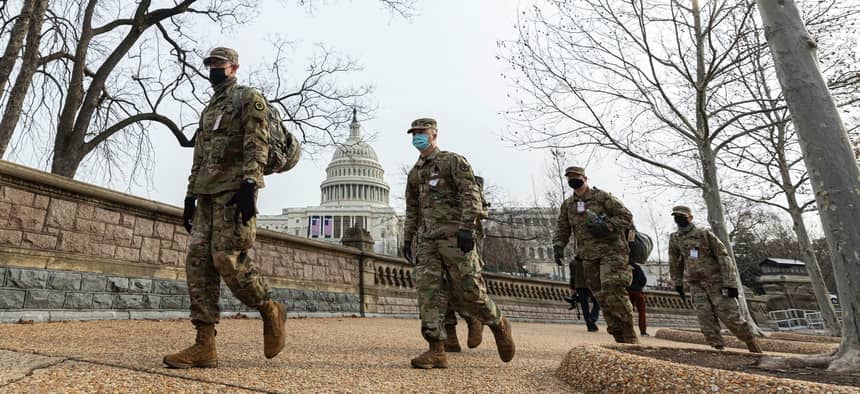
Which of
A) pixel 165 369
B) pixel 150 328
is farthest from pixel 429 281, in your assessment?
pixel 150 328

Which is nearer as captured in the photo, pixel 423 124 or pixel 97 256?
pixel 423 124

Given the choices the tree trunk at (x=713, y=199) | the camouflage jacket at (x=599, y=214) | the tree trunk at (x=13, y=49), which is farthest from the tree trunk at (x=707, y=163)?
the tree trunk at (x=13, y=49)

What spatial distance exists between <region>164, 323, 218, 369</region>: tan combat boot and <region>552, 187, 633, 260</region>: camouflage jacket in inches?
163

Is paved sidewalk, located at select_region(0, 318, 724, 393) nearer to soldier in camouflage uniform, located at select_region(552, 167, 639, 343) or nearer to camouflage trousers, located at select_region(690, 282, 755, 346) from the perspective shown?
soldier in camouflage uniform, located at select_region(552, 167, 639, 343)

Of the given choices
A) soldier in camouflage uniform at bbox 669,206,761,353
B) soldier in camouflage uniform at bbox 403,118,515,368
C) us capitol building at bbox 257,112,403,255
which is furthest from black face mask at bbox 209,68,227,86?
us capitol building at bbox 257,112,403,255

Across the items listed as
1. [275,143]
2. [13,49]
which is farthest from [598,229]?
[13,49]

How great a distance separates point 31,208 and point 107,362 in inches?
142

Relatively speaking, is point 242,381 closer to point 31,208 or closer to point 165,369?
point 165,369

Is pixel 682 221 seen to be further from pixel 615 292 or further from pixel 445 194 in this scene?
pixel 445 194

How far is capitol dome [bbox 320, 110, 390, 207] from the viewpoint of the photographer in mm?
83188

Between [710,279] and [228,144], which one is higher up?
[228,144]

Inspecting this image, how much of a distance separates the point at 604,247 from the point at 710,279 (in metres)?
1.93

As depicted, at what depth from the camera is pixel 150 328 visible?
529 cm

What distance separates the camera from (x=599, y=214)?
5.60m
